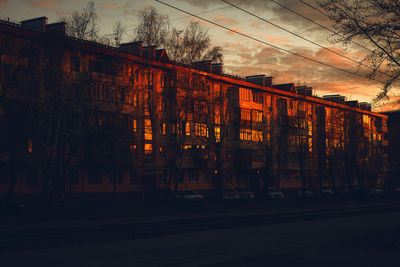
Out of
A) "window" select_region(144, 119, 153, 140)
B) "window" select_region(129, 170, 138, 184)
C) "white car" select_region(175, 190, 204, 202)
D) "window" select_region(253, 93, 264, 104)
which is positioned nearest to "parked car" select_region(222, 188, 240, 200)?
"white car" select_region(175, 190, 204, 202)

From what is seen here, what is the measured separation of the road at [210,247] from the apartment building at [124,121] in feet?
53.9

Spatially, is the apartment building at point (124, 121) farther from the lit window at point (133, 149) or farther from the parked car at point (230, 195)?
the parked car at point (230, 195)

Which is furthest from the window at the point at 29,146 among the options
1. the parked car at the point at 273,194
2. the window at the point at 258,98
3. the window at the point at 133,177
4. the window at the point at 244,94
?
the window at the point at 258,98

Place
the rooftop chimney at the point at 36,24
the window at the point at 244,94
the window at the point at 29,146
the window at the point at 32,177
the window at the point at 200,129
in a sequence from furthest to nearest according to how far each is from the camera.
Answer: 1. the window at the point at 244,94
2. the window at the point at 200,129
3. the rooftop chimney at the point at 36,24
4. the window at the point at 32,177
5. the window at the point at 29,146

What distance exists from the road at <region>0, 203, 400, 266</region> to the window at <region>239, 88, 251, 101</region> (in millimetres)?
48129

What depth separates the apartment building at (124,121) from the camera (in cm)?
3688

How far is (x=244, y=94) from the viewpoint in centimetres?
7131

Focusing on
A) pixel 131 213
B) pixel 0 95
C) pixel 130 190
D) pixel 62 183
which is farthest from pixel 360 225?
pixel 130 190

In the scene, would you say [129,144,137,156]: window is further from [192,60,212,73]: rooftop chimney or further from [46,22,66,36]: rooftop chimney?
[46,22,66,36]: rooftop chimney

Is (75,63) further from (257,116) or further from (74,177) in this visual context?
(257,116)

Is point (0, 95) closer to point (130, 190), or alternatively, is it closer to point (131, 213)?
point (131, 213)

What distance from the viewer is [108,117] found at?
45.1m

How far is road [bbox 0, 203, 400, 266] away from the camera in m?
13.0

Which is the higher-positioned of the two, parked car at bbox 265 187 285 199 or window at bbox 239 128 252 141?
window at bbox 239 128 252 141
